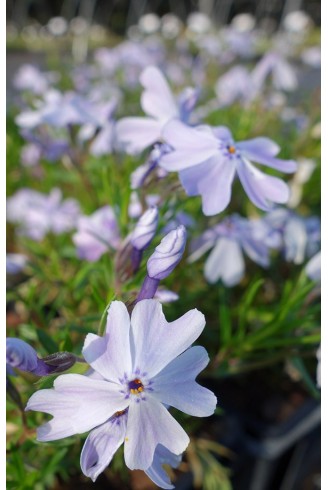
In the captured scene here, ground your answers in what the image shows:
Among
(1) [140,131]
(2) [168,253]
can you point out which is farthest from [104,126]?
(2) [168,253]

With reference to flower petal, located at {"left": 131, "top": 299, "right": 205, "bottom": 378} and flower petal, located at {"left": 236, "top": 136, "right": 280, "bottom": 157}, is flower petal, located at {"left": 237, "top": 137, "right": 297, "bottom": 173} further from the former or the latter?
flower petal, located at {"left": 131, "top": 299, "right": 205, "bottom": 378}

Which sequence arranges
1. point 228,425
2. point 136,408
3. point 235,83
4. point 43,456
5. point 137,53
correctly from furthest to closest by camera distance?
point 137,53 < point 235,83 < point 228,425 < point 43,456 < point 136,408

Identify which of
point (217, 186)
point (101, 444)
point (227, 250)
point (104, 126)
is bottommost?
point (101, 444)

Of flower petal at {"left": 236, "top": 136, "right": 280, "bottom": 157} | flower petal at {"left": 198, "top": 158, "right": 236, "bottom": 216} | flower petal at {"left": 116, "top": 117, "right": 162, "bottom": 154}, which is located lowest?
flower petal at {"left": 198, "top": 158, "right": 236, "bottom": 216}

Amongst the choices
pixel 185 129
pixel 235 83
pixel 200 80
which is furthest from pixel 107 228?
pixel 200 80

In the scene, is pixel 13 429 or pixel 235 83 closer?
pixel 13 429

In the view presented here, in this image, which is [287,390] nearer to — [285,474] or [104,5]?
[285,474]

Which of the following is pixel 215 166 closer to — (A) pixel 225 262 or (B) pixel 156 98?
(B) pixel 156 98

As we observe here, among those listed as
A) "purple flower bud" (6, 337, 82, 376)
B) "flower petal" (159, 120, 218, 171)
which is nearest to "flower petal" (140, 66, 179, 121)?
"flower petal" (159, 120, 218, 171)
